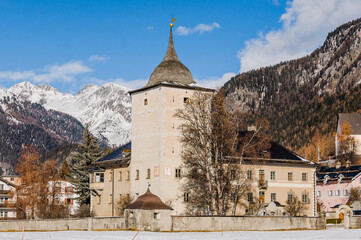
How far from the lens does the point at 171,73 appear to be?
222 ft

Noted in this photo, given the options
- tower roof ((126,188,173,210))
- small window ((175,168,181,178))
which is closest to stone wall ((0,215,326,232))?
tower roof ((126,188,173,210))

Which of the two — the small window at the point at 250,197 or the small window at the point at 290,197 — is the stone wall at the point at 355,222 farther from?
the small window at the point at 290,197

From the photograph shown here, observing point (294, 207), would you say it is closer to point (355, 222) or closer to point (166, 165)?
point (355, 222)

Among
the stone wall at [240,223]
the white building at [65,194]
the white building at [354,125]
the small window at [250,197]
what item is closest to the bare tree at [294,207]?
the small window at [250,197]

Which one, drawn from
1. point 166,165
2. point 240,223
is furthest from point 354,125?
point 240,223

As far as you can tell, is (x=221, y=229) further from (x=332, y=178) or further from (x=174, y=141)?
(x=332, y=178)

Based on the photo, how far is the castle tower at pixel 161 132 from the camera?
6456 cm

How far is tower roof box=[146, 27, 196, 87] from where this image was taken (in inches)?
2647

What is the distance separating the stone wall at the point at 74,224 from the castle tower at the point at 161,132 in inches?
441

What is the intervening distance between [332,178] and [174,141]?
54.8 metres

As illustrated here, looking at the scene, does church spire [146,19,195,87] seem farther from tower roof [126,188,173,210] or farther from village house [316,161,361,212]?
village house [316,161,361,212]

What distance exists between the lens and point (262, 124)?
213 feet

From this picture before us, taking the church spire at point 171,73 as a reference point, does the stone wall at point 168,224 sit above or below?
below

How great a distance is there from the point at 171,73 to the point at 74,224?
70.7 feet
